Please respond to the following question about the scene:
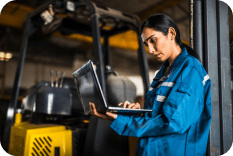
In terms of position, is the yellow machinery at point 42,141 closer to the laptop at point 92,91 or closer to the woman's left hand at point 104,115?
the laptop at point 92,91

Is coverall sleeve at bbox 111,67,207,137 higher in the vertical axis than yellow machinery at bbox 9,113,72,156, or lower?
higher

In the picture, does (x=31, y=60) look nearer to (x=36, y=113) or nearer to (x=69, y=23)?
(x=69, y=23)

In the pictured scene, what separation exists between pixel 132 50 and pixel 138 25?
3627mm

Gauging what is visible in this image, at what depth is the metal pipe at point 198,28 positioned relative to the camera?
147 cm

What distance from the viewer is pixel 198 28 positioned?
148cm

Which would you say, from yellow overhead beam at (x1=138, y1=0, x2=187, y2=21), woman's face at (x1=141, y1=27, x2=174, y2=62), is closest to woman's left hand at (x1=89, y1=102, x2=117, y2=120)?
woman's face at (x1=141, y1=27, x2=174, y2=62)

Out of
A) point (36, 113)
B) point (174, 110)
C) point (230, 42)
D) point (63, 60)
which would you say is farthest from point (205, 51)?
point (63, 60)

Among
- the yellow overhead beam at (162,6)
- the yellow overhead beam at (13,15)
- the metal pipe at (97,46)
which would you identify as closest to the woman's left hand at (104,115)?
the metal pipe at (97,46)

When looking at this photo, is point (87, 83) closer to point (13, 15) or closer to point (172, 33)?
point (172, 33)

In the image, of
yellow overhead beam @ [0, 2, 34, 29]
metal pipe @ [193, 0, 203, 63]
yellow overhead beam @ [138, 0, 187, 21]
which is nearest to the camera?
metal pipe @ [193, 0, 203, 63]

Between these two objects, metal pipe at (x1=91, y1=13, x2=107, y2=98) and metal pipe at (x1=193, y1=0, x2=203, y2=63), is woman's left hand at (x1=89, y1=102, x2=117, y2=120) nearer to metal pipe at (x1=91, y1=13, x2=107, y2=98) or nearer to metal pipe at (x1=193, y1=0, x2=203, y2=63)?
metal pipe at (x1=193, y1=0, x2=203, y2=63)

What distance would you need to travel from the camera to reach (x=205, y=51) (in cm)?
146

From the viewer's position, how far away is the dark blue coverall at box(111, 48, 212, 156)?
0.94m

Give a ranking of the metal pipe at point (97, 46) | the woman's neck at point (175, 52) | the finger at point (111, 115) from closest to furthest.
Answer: the finger at point (111, 115), the woman's neck at point (175, 52), the metal pipe at point (97, 46)
